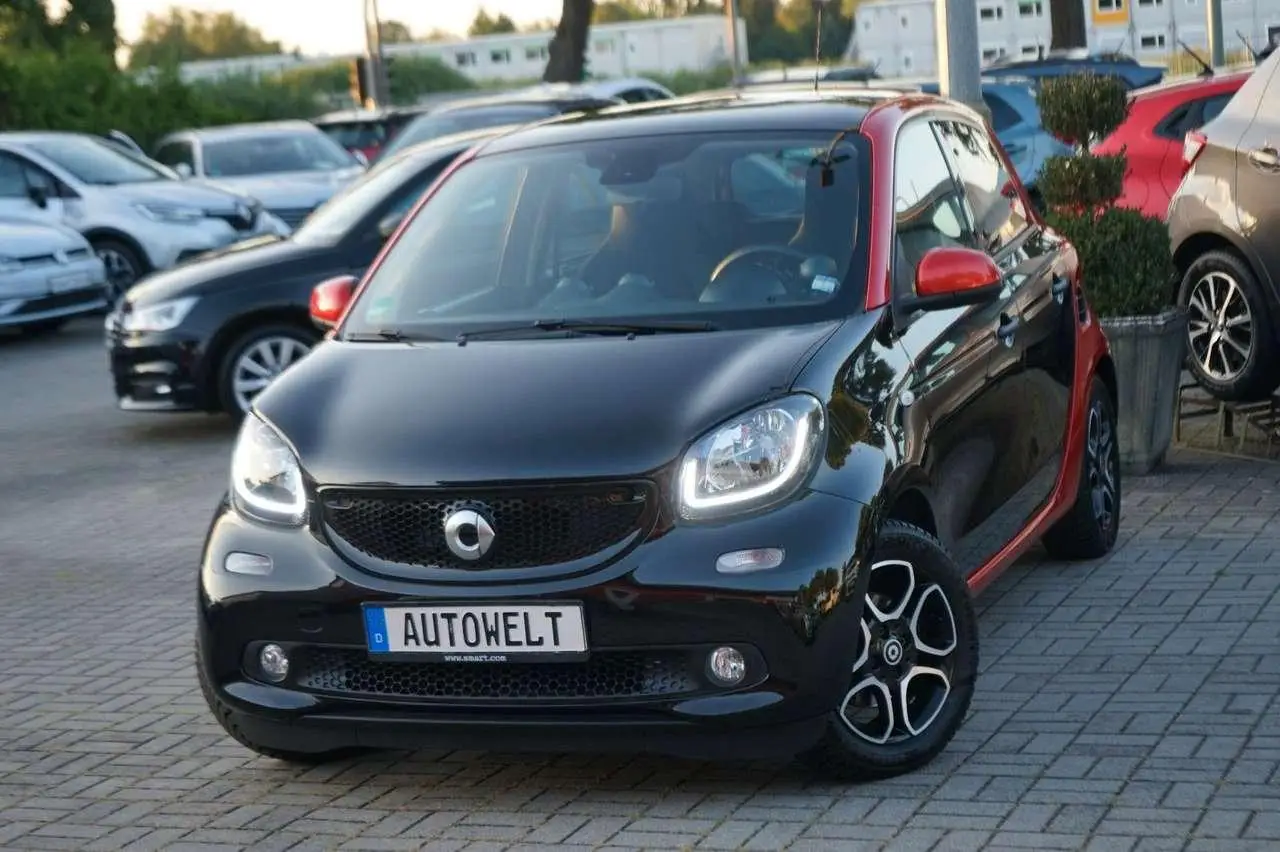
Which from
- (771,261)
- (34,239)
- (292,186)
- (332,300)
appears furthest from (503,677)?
(292,186)

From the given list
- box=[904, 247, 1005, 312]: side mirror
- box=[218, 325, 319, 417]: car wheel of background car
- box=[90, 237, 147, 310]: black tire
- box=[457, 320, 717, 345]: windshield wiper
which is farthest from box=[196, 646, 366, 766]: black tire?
box=[90, 237, 147, 310]: black tire

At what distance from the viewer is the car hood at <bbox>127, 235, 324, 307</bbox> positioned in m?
12.4

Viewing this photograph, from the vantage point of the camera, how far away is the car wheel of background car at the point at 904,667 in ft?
17.5

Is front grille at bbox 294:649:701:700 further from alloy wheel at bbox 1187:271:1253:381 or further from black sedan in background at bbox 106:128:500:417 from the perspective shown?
black sedan in background at bbox 106:128:500:417

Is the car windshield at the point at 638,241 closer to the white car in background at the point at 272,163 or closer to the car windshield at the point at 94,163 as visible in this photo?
the car windshield at the point at 94,163

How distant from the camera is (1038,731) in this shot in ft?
18.9

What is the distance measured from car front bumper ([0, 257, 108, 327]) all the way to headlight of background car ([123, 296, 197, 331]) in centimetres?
589

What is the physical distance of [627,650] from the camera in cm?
507

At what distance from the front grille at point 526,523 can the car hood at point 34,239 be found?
13503mm

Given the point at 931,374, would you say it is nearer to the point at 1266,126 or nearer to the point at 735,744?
the point at 735,744

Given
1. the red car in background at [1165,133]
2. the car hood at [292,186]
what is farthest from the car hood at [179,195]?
the red car in background at [1165,133]

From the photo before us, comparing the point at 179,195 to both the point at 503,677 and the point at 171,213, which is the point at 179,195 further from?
the point at 503,677

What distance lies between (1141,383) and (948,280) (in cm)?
369

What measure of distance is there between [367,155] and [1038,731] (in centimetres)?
2574
